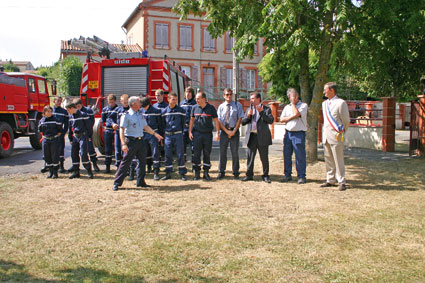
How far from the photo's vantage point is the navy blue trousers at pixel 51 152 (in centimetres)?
839

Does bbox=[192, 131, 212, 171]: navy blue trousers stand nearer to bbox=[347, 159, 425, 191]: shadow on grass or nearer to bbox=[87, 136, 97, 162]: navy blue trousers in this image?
bbox=[87, 136, 97, 162]: navy blue trousers

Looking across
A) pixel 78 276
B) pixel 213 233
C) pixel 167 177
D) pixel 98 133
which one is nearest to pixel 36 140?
pixel 98 133

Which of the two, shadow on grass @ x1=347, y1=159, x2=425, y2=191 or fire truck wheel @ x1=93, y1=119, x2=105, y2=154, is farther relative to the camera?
fire truck wheel @ x1=93, y1=119, x2=105, y2=154

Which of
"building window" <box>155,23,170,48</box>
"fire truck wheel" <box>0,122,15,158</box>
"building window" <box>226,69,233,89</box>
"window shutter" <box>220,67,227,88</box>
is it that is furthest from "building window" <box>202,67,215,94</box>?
"fire truck wheel" <box>0,122,15,158</box>

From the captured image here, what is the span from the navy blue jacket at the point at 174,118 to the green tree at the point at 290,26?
2.37 m

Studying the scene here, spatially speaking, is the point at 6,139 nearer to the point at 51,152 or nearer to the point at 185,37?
the point at 51,152

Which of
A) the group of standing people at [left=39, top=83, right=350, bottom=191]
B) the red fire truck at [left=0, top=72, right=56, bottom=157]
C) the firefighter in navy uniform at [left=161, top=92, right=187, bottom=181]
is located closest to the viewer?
the group of standing people at [left=39, top=83, right=350, bottom=191]

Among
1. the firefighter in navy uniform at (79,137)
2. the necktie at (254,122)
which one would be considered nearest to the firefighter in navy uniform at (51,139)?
the firefighter in navy uniform at (79,137)

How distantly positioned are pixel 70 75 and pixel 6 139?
1801 cm

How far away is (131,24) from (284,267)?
114 feet

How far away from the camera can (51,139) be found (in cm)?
849

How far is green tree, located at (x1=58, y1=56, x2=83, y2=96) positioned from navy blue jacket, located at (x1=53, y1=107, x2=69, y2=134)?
842 inches

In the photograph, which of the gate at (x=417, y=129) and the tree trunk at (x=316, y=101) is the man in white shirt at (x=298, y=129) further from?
the gate at (x=417, y=129)

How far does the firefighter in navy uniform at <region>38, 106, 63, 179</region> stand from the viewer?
8.41m
